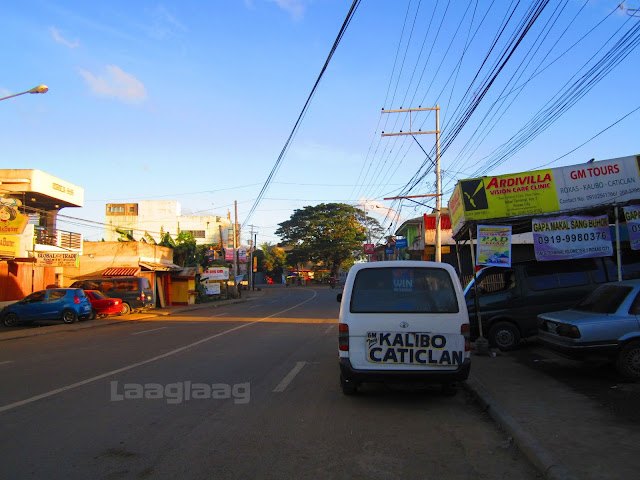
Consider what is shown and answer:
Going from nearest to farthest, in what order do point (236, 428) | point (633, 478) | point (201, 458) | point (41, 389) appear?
point (633, 478) < point (201, 458) < point (236, 428) < point (41, 389)

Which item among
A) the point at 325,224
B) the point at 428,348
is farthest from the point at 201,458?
the point at 325,224

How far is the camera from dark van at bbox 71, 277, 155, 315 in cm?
2803

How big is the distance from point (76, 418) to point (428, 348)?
173 inches

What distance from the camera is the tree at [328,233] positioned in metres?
71.8

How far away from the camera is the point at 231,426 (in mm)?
5621

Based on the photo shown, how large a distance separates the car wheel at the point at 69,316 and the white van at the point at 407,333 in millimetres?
18825

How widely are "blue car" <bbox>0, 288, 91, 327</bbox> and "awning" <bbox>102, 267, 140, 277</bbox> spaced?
6.71 meters

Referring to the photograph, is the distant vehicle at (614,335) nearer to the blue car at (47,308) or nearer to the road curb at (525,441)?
Result: the road curb at (525,441)

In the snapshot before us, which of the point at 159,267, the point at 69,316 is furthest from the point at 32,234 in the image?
the point at 159,267

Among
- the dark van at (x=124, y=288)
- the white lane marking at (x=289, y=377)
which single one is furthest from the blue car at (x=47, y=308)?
the white lane marking at (x=289, y=377)

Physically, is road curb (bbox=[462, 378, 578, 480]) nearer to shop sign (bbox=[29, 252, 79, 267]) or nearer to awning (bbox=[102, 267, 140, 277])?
shop sign (bbox=[29, 252, 79, 267])

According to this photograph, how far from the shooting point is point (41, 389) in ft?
25.2

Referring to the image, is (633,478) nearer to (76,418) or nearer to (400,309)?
(400,309)

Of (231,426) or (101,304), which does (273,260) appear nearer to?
(101,304)
